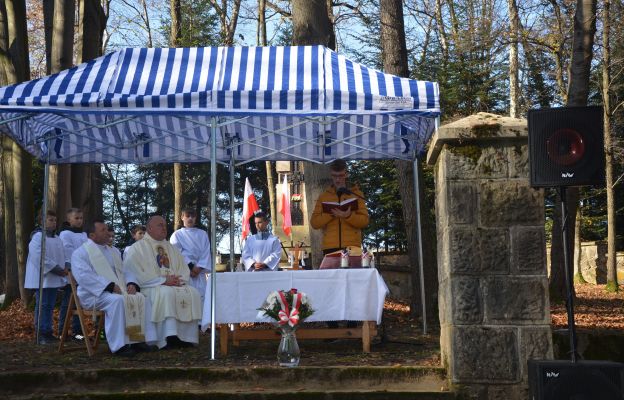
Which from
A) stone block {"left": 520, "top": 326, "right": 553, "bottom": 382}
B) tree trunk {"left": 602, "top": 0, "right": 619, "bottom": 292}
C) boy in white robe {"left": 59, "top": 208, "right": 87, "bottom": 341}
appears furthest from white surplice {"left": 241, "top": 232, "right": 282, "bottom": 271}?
tree trunk {"left": 602, "top": 0, "right": 619, "bottom": 292}

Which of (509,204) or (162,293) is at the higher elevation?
(509,204)

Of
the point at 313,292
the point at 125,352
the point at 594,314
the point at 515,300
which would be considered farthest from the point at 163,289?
the point at 594,314

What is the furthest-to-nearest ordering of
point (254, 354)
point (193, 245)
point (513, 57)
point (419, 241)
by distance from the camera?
point (513, 57), point (193, 245), point (419, 241), point (254, 354)

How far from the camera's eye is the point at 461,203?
23.5 feet

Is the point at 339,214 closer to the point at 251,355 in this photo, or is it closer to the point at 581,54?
the point at 251,355

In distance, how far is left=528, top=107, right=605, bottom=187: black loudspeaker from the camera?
6.27 m

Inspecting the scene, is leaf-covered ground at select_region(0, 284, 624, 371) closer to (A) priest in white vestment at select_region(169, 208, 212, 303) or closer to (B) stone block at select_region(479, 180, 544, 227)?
(A) priest in white vestment at select_region(169, 208, 212, 303)

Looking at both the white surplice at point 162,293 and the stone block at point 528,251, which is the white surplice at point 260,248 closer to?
the white surplice at point 162,293

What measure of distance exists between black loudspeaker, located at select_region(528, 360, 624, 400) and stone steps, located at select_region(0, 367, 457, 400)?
1712 mm

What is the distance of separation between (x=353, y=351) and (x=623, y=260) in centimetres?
2117

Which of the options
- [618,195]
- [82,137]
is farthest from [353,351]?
[618,195]

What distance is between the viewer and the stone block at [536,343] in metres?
6.98

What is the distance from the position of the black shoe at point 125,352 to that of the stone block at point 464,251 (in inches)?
167

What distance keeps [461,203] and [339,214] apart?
3.33 m
